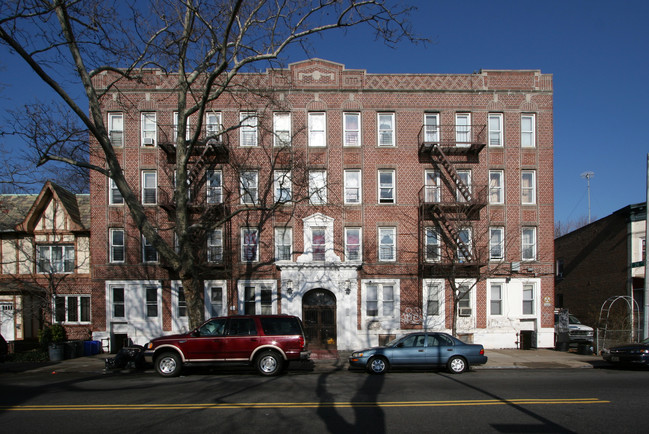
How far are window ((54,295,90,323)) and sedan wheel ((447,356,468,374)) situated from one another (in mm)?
17956

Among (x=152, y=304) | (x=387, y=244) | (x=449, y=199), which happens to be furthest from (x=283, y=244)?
(x=449, y=199)

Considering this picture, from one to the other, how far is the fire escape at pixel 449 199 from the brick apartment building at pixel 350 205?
0.28ft

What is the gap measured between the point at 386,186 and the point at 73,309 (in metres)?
16.9

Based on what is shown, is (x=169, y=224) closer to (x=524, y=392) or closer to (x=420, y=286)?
(x=420, y=286)

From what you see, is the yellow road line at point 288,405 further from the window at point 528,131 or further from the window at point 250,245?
the window at point 528,131

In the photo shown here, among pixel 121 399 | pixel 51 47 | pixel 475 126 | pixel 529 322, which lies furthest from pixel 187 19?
pixel 529 322

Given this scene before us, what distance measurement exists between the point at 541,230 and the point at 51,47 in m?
21.7

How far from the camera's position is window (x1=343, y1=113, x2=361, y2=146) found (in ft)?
76.2

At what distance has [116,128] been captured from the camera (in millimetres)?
23359

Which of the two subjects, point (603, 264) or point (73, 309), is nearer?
point (73, 309)

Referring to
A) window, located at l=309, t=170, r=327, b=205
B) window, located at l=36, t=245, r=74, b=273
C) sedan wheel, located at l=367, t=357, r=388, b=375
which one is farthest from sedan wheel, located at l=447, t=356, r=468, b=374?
window, located at l=36, t=245, r=74, b=273

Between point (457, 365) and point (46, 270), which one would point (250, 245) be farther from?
point (457, 365)

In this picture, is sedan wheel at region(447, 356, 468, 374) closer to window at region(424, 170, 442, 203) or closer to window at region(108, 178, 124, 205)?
window at region(424, 170, 442, 203)

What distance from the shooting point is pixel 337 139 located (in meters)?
23.1
